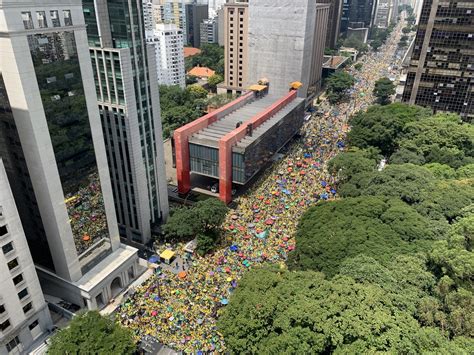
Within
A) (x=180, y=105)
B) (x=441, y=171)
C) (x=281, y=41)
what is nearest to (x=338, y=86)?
(x=281, y=41)

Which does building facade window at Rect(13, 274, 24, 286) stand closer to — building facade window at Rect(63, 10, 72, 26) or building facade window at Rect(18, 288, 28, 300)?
building facade window at Rect(18, 288, 28, 300)

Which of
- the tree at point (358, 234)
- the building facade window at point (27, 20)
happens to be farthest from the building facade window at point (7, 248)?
the tree at point (358, 234)

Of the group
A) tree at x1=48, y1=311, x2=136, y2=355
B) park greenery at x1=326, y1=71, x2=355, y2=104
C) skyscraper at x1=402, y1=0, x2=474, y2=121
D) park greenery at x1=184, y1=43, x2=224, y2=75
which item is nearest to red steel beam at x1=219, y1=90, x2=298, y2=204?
tree at x1=48, y1=311, x2=136, y2=355

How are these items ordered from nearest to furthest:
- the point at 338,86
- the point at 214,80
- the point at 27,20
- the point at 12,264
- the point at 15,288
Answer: the point at 27,20 < the point at 12,264 < the point at 15,288 < the point at 338,86 < the point at 214,80

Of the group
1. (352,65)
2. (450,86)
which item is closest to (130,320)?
(450,86)

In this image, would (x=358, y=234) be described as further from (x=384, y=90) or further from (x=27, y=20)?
(x=384, y=90)

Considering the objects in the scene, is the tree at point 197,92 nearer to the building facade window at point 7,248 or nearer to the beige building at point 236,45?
the beige building at point 236,45
